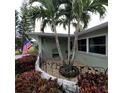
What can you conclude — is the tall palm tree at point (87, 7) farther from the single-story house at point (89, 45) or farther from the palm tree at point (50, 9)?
the palm tree at point (50, 9)

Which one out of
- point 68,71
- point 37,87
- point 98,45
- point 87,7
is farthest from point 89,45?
point 37,87

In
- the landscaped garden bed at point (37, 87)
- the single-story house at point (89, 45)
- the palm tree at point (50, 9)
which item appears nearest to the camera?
the landscaped garden bed at point (37, 87)

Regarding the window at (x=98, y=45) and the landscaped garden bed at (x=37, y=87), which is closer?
the landscaped garden bed at (x=37, y=87)

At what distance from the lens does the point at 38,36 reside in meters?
16.4

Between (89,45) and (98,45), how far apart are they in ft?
6.21

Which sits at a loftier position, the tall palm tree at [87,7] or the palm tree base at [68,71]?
the tall palm tree at [87,7]

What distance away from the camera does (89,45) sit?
12.4 metres

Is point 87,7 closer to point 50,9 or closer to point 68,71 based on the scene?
point 50,9

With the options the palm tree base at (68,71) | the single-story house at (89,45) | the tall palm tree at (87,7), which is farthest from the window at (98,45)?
the palm tree base at (68,71)

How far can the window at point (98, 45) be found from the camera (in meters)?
9.68

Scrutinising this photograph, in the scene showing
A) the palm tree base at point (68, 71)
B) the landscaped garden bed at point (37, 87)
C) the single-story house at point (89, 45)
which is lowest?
the palm tree base at point (68, 71)
